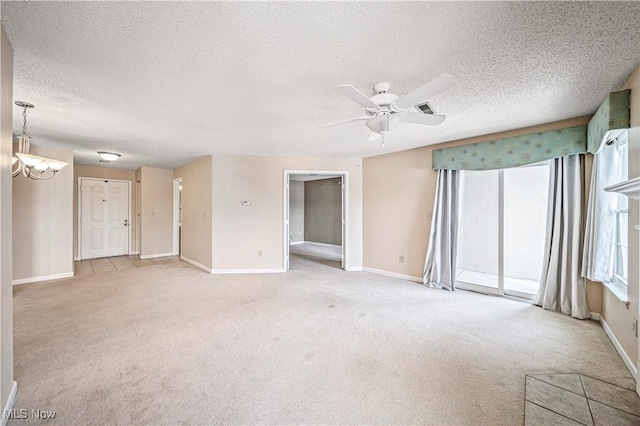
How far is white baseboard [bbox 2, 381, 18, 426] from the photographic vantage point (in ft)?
5.14

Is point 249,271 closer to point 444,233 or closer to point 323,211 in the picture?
point 444,233

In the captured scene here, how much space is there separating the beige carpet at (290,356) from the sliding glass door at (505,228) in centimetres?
46

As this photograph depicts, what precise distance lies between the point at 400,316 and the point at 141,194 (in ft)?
22.4

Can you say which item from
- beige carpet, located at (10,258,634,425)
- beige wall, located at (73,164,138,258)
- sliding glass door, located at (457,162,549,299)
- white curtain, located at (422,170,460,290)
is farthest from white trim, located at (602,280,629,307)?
beige wall, located at (73,164,138,258)

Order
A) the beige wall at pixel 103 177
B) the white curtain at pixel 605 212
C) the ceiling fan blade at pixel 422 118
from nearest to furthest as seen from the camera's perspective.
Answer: the ceiling fan blade at pixel 422 118
the white curtain at pixel 605 212
the beige wall at pixel 103 177

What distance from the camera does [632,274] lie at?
7.11 ft

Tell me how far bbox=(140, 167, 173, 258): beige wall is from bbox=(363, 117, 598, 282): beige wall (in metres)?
5.40

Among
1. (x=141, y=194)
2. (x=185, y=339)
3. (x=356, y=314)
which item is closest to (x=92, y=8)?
(x=185, y=339)

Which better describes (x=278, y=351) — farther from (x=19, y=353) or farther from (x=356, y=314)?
(x=19, y=353)

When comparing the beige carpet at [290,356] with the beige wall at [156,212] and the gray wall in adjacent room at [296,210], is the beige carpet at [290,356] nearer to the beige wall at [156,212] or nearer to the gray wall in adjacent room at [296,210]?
the beige wall at [156,212]

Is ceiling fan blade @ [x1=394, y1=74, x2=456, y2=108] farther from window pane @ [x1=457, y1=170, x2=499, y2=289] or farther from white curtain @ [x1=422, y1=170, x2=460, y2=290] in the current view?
window pane @ [x1=457, y1=170, x2=499, y2=289]

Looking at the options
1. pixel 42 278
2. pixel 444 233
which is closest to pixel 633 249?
pixel 444 233

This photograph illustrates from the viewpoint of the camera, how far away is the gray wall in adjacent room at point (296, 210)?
9.76 m

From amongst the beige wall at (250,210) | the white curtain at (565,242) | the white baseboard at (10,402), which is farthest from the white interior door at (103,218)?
the white curtain at (565,242)
